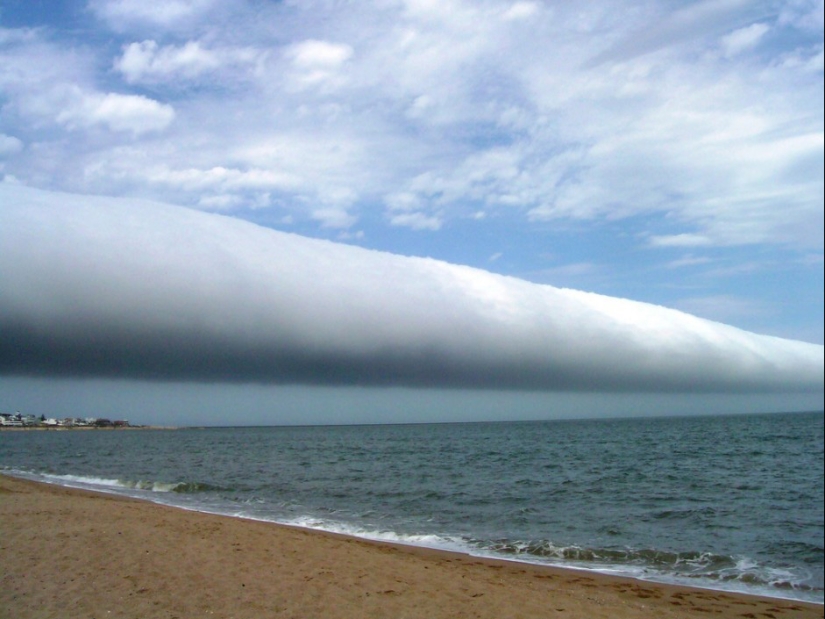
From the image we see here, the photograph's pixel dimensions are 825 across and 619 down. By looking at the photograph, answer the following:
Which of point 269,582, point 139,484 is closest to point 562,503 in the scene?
point 269,582

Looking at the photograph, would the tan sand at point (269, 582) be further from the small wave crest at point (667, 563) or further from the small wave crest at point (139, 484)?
the small wave crest at point (139, 484)

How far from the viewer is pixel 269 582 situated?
33.7 feet

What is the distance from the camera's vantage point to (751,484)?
29766mm

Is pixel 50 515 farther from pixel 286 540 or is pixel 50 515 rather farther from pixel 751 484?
pixel 751 484

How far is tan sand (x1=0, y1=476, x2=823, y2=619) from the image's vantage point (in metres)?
8.89

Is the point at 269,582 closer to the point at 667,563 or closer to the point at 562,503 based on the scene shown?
the point at 667,563

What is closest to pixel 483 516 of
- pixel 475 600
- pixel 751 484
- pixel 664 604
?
pixel 664 604

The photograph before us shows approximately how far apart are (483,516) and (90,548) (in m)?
14.1

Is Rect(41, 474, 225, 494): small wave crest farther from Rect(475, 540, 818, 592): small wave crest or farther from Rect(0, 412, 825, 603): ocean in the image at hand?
Rect(475, 540, 818, 592): small wave crest

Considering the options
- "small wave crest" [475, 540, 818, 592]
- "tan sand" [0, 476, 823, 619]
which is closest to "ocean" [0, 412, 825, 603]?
"small wave crest" [475, 540, 818, 592]

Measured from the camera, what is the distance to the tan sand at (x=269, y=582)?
8891 mm

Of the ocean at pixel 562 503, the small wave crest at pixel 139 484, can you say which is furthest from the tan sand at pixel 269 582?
the small wave crest at pixel 139 484

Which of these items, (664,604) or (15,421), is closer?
(664,604)

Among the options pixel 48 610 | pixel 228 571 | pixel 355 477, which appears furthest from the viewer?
pixel 355 477
